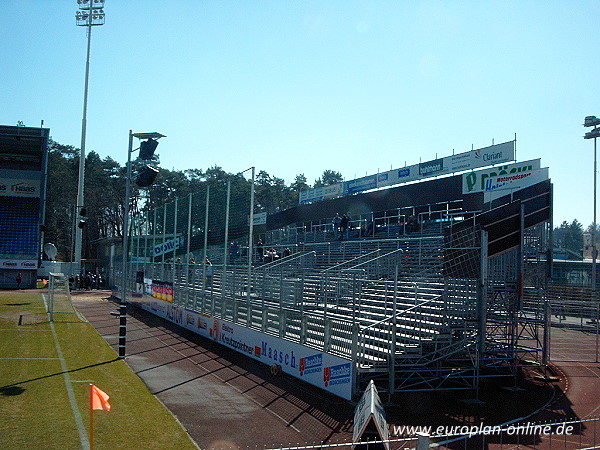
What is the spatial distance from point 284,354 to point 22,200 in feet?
157

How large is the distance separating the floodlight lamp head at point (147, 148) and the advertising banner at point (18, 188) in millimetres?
40668

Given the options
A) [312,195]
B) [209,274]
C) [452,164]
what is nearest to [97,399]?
[209,274]

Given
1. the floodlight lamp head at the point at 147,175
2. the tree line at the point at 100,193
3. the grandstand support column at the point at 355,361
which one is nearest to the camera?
the grandstand support column at the point at 355,361

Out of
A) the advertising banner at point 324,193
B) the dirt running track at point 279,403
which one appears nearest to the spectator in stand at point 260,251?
the dirt running track at point 279,403

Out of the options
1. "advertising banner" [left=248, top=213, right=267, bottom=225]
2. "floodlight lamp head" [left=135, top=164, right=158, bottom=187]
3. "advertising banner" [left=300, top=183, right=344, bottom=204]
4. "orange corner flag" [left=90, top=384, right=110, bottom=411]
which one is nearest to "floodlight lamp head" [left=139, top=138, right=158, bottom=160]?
"floodlight lamp head" [left=135, top=164, right=158, bottom=187]

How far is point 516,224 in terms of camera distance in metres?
13.6

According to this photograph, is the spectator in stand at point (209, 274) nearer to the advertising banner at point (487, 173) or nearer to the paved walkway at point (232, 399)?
the paved walkway at point (232, 399)

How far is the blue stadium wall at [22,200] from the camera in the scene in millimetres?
47969

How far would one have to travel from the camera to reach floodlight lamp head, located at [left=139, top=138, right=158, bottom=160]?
17.9 metres

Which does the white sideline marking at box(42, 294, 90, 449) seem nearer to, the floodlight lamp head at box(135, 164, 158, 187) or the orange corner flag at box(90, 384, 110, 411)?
the orange corner flag at box(90, 384, 110, 411)

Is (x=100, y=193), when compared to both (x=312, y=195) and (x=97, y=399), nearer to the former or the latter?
(x=312, y=195)

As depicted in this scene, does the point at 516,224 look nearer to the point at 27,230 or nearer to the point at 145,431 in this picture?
the point at 145,431

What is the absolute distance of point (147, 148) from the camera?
17891 millimetres

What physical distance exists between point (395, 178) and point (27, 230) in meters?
35.6
